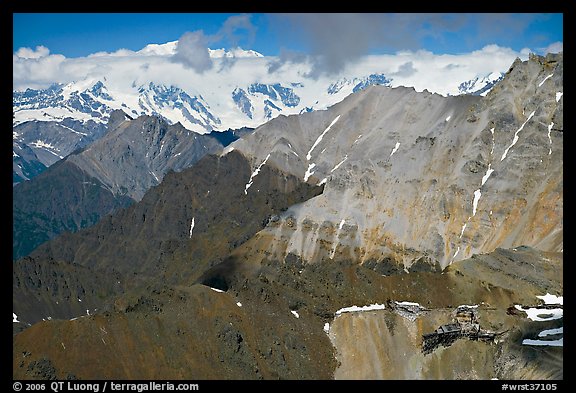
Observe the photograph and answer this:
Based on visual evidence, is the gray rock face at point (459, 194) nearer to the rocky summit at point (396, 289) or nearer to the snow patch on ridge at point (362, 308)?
the rocky summit at point (396, 289)

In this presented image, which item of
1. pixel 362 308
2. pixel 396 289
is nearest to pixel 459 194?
pixel 396 289

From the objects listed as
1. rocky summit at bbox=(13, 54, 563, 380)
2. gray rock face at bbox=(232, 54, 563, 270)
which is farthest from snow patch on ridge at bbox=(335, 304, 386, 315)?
gray rock face at bbox=(232, 54, 563, 270)

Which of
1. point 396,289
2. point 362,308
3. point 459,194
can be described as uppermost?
point 459,194

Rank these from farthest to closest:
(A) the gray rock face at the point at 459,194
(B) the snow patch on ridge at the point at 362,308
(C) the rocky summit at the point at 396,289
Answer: (A) the gray rock face at the point at 459,194
(B) the snow patch on ridge at the point at 362,308
(C) the rocky summit at the point at 396,289

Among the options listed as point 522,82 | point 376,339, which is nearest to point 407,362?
point 376,339

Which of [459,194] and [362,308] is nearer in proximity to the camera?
[362,308]

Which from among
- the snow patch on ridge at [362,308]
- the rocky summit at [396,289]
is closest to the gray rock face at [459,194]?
the rocky summit at [396,289]

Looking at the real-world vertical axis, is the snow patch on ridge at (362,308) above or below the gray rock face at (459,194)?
below

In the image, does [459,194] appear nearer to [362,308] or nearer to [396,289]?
[396,289]

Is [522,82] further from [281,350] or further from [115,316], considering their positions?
[115,316]

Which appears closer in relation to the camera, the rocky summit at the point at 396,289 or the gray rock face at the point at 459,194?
the rocky summit at the point at 396,289
